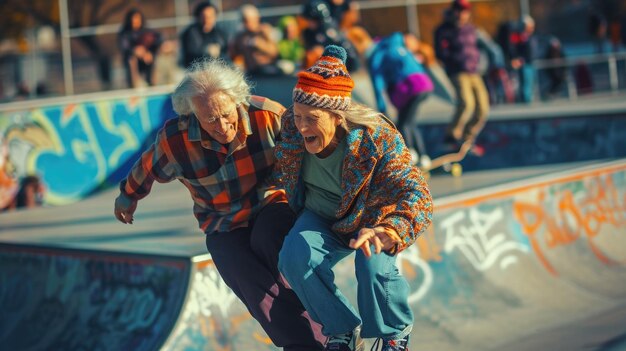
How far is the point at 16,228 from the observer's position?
26.0ft

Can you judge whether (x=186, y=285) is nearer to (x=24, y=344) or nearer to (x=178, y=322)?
(x=178, y=322)

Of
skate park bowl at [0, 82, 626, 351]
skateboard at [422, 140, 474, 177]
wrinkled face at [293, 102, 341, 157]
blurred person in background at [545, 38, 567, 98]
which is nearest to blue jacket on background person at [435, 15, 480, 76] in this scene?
skateboard at [422, 140, 474, 177]

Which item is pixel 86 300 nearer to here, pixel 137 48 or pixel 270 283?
pixel 270 283

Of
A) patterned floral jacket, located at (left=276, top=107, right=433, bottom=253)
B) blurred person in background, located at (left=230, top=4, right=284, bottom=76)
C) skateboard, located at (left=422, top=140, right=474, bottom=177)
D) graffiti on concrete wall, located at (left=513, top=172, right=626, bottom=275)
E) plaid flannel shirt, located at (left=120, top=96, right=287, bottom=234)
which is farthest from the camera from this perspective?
blurred person in background, located at (left=230, top=4, right=284, bottom=76)

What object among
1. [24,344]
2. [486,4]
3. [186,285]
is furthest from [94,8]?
[186,285]

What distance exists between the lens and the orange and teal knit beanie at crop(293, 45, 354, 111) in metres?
3.62

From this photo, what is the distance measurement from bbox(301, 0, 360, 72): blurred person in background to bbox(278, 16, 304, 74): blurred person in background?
317 centimetres

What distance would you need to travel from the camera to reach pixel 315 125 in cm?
364

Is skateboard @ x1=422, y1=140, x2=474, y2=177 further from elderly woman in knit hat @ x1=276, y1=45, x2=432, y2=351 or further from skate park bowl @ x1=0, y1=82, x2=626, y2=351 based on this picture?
elderly woman in knit hat @ x1=276, y1=45, x2=432, y2=351

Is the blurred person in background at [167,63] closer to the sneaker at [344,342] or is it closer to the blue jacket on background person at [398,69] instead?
the blue jacket on background person at [398,69]

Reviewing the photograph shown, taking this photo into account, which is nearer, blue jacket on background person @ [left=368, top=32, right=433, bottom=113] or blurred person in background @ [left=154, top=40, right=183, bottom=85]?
blue jacket on background person @ [left=368, top=32, right=433, bottom=113]

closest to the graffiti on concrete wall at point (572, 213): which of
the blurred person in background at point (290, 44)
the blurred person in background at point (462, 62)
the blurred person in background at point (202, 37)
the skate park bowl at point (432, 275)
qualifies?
the skate park bowl at point (432, 275)

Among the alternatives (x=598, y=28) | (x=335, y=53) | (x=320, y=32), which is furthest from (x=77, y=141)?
(x=598, y=28)

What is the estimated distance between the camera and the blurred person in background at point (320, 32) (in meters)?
8.72
